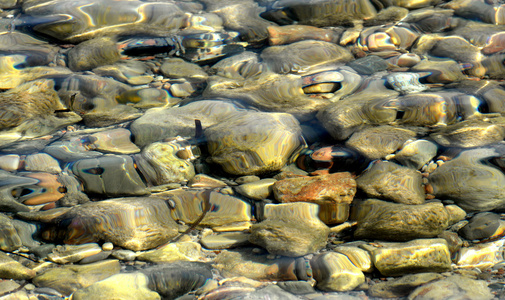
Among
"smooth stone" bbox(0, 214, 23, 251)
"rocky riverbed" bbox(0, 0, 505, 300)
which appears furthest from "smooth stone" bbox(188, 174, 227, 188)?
"smooth stone" bbox(0, 214, 23, 251)

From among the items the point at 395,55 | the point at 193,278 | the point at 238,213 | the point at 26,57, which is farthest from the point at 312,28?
Answer: the point at 193,278

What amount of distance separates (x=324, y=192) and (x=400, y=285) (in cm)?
62

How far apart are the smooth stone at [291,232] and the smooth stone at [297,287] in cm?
15

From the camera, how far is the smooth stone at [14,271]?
1823mm

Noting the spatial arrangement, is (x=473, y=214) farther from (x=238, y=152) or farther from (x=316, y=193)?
(x=238, y=152)

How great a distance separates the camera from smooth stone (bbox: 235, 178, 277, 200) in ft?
7.63

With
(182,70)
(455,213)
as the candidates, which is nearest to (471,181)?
(455,213)

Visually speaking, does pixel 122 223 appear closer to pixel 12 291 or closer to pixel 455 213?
pixel 12 291

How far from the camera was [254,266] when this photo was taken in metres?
1.93

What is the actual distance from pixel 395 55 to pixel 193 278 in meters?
2.32

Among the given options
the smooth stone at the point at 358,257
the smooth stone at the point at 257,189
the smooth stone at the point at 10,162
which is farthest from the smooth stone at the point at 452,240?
the smooth stone at the point at 10,162

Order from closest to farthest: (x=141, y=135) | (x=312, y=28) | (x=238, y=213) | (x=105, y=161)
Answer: (x=238, y=213), (x=105, y=161), (x=141, y=135), (x=312, y=28)

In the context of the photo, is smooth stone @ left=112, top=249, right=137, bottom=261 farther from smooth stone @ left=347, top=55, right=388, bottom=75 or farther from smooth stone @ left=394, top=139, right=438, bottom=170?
smooth stone @ left=347, top=55, right=388, bottom=75

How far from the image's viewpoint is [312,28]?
11.9 feet
